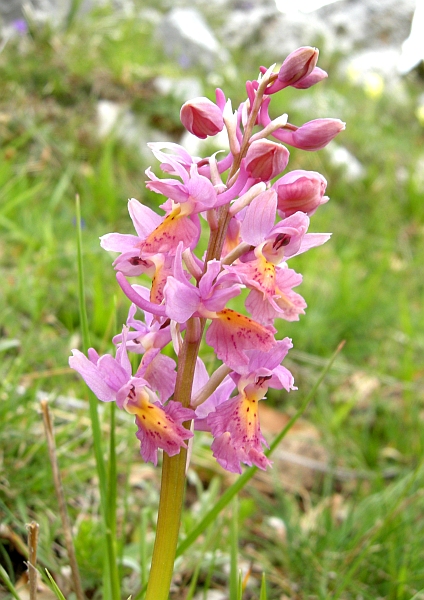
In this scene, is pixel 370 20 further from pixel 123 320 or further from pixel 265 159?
pixel 265 159

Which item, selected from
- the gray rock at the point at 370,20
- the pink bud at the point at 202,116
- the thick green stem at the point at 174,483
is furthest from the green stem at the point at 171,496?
the gray rock at the point at 370,20

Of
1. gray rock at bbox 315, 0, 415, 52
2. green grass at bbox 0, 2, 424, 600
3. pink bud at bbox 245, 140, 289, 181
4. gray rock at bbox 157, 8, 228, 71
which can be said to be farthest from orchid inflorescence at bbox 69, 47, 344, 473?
gray rock at bbox 315, 0, 415, 52

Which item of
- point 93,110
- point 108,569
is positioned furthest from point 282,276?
point 93,110

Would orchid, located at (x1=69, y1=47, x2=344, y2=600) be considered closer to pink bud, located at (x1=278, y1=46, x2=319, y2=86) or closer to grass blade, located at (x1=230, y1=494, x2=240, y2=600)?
pink bud, located at (x1=278, y1=46, x2=319, y2=86)

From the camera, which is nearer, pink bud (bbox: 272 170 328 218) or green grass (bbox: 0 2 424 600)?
pink bud (bbox: 272 170 328 218)

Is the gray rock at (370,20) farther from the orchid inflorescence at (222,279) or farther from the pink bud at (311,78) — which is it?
the orchid inflorescence at (222,279)

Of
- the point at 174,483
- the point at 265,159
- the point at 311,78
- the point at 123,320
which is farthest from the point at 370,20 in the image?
the point at 174,483
